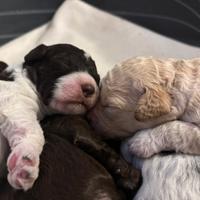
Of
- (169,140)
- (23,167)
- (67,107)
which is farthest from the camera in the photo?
(67,107)

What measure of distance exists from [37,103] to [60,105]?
14 cm

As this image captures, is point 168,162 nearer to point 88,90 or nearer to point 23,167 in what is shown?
point 88,90

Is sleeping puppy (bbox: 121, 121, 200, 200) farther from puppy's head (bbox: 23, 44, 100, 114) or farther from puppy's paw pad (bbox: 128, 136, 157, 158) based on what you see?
puppy's head (bbox: 23, 44, 100, 114)

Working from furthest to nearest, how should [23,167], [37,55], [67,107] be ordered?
[37,55] < [67,107] < [23,167]

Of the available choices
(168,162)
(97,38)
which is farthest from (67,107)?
(97,38)

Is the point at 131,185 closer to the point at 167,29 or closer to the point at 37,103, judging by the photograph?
the point at 37,103

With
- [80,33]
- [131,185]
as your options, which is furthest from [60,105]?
[80,33]

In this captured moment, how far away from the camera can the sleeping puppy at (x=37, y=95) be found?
6.99 ft

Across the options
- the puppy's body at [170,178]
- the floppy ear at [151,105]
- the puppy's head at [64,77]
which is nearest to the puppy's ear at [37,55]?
the puppy's head at [64,77]

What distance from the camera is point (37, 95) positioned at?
8.23 feet

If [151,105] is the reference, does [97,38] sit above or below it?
below

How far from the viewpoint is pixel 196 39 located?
10.6ft

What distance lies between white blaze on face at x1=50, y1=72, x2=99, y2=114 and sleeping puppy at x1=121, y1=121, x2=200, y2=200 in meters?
0.26

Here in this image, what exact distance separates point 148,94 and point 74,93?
0.33 meters
